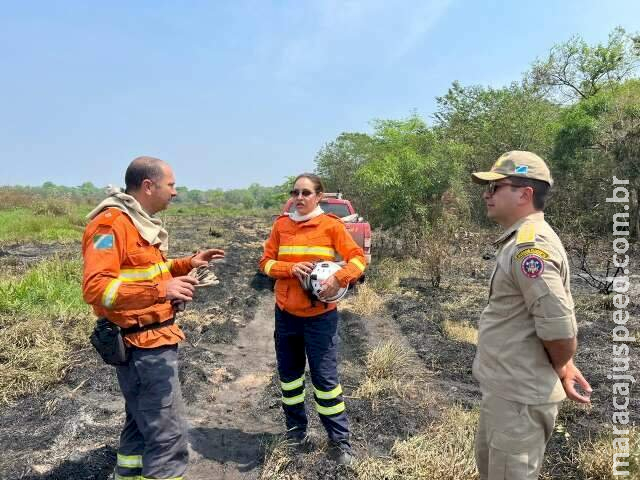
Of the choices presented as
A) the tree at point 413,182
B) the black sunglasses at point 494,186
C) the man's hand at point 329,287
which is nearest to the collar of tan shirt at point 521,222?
the black sunglasses at point 494,186

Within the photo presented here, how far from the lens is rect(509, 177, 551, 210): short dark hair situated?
6.87 feet

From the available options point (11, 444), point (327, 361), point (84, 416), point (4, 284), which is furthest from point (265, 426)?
point (4, 284)

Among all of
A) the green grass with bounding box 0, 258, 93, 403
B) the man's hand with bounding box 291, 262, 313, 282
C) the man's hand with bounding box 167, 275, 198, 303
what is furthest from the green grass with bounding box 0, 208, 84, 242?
the man's hand with bounding box 167, 275, 198, 303

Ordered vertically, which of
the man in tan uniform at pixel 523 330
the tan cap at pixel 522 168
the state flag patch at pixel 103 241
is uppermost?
the tan cap at pixel 522 168

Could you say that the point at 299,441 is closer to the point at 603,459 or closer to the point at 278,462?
the point at 278,462

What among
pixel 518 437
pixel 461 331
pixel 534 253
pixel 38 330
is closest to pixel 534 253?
pixel 534 253

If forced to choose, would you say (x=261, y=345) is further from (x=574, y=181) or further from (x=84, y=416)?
(x=574, y=181)

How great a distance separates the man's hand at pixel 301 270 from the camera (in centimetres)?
312

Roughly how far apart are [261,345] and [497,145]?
12.9 m

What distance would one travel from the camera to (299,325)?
131 inches

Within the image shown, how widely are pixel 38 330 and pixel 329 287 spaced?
383 centimetres

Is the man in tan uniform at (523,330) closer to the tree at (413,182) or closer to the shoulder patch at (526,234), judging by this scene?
the shoulder patch at (526,234)

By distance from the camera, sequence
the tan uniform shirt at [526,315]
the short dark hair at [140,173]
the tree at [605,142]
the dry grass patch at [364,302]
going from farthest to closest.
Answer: the tree at [605,142], the dry grass patch at [364,302], the short dark hair at [140,173], the tan uniform shirt at [526,315]

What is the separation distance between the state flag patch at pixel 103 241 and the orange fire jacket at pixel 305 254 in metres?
Result: 1.24
